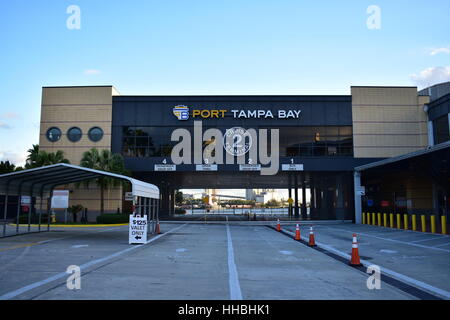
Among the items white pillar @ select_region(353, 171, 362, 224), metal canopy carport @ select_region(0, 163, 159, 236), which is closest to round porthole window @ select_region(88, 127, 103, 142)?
metal canopy carport @ select_region(0, 163, 159, 236)

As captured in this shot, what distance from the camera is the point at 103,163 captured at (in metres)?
33.5

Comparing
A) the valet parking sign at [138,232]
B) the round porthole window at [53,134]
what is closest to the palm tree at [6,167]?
the round porthole window at [53,134]

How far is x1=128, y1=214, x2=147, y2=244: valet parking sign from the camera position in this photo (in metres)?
17.5

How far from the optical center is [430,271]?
10.7 metres

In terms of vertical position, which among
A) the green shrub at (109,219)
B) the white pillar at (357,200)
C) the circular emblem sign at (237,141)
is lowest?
the green shrub at (109,219)

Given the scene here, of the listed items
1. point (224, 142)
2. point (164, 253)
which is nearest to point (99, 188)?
point (224, 142)

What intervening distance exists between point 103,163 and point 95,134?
447 cm

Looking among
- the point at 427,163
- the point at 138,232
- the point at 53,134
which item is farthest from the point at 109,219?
the point at 427,163

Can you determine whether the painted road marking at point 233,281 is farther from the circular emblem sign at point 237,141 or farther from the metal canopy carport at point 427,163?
the circular emblem sign at point 237,141

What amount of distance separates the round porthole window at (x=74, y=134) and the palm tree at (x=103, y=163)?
3206 millimetres

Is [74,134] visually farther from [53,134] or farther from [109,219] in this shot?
[109,219]

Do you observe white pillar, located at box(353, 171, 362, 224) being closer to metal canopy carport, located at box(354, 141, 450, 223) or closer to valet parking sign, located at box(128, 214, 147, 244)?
metal canopy carport, located at box(354, 141, 450, 223)

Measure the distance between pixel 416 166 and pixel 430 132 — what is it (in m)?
11.6

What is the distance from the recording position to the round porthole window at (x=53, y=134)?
121 ft
